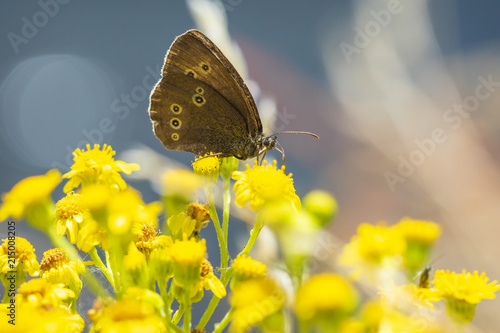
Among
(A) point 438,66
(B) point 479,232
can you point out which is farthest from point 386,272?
(A) point 438,66

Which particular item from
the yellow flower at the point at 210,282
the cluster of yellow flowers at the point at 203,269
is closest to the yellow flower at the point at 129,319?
the cluster of yellow flowers at the point at 203,269

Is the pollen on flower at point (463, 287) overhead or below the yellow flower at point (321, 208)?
below

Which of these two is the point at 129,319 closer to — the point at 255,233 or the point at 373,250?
the point at 373,250

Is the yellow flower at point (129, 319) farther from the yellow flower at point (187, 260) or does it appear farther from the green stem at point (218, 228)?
the green stem at point (218, 228)

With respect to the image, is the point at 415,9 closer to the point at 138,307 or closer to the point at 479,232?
the point at 479,232

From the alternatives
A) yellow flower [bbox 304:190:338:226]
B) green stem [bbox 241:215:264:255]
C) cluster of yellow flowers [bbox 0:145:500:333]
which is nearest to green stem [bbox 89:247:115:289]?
cluster of yellow flowers [bbox 0:145:500:333]

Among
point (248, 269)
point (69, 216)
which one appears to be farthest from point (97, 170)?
point (248, 269)

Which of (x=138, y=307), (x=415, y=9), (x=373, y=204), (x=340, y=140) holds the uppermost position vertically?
(x=415, y=9)
